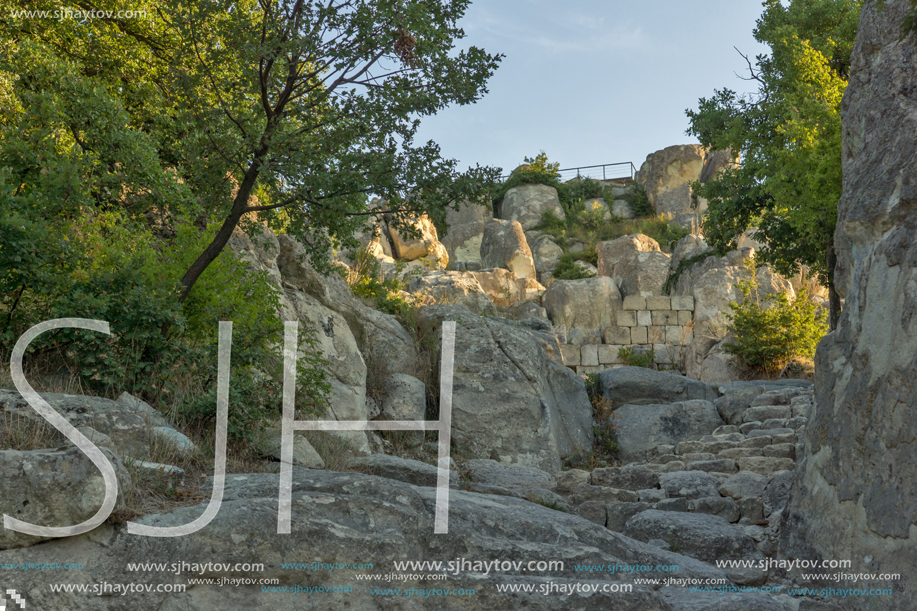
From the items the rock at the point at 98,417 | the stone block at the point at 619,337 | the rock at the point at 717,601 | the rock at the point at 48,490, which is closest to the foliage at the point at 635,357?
the stone block at the point at 619,337

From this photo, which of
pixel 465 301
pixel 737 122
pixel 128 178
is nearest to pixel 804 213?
pixel 737 122

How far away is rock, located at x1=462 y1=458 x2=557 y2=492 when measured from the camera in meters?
7.55

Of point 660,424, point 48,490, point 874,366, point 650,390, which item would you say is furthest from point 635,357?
point 48,490

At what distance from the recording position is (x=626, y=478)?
720 cm

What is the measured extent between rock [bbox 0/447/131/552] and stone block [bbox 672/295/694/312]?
17.4 metres

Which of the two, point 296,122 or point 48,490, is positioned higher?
point 296,122

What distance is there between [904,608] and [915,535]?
1.16 ft

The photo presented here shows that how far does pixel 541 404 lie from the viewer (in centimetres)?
980

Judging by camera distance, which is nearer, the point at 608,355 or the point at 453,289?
the point at 453,289

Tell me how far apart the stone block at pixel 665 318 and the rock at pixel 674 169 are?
1500 cm

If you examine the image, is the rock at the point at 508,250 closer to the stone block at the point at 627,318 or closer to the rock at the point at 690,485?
the stone block at the point at 627,318

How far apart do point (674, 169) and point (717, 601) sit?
32.1 m

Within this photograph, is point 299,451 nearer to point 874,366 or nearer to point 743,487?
point 743,487

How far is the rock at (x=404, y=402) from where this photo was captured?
357 inches
